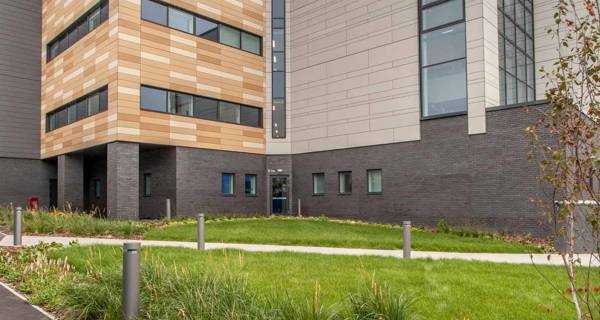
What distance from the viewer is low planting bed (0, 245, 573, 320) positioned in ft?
17.8

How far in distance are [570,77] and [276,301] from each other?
374 cm

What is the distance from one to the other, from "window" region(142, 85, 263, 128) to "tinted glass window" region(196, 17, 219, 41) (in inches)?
135

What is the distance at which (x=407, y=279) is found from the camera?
831cm

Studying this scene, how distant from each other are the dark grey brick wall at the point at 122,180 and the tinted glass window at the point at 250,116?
6.61m

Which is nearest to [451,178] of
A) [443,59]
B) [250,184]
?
[443,59]

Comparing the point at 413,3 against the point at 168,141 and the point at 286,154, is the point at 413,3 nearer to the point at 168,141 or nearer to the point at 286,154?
the point at 286,154

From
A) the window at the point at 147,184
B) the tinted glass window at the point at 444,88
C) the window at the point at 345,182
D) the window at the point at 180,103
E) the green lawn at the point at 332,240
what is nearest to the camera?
the green lawn at the point at 332,240

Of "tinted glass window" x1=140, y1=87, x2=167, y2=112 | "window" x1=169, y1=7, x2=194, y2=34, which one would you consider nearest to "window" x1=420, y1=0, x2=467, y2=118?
"window" x1=169, y1=7, x2=194, y2=34

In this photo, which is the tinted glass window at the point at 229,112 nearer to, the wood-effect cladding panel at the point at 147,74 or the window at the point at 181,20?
the wood-effect cladding panel at the point at 147,74

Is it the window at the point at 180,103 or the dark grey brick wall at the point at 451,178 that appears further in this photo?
the window at the point at 180,103

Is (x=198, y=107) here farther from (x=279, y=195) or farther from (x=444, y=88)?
(x=444, y=88)

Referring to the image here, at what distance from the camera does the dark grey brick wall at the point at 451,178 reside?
61.1 ft

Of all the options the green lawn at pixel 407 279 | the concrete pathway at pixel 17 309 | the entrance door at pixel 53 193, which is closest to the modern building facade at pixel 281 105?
the entrance door at pixel 53 193

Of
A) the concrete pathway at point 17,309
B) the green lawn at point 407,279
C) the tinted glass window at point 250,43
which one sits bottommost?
the concrete pathway at point 17,309
